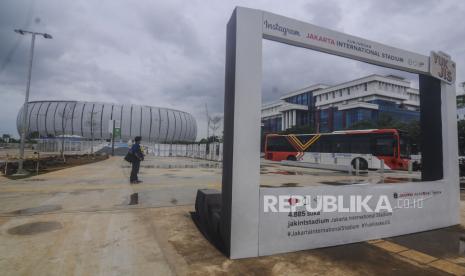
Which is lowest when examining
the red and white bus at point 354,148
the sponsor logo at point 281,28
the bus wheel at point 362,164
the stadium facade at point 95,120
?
the bus wheel at point 362,164

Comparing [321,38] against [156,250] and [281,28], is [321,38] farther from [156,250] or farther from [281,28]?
[156,250]

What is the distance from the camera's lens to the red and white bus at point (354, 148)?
735 inches

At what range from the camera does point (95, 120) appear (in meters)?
97.2

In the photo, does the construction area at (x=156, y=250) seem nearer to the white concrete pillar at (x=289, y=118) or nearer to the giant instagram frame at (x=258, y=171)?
the giant instagram frame at (x=258, y=171)

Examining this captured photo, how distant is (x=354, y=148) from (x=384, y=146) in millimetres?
2123

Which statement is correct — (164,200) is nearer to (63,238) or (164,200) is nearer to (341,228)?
(63,238)

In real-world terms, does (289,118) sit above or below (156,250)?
above

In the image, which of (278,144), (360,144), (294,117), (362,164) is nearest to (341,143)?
(360,144)

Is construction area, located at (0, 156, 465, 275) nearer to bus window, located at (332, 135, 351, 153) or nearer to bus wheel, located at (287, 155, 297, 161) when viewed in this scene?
bus window, located at (332, 135, 351, 153)

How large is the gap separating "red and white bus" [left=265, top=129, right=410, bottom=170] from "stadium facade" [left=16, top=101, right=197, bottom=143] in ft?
280

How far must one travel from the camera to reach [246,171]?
3480 mm

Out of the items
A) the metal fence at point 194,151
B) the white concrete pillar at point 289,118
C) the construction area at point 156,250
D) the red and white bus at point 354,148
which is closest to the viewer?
the construction area at point 156,250

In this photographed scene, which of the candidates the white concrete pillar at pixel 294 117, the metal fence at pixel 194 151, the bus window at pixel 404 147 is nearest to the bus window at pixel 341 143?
the bus window at pixel 404 147

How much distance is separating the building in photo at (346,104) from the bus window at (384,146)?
47258 mm
